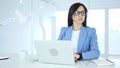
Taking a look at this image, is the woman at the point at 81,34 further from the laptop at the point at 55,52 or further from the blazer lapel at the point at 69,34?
the laptop at the point at 55,52

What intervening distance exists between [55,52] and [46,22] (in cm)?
338

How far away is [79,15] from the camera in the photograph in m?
2.06

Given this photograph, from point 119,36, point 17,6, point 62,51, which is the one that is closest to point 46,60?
point 62,51

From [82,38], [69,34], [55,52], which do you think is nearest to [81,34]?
[82,38]

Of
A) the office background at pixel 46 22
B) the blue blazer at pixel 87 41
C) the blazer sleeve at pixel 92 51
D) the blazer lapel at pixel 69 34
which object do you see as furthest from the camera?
the office background at pixel 46 22

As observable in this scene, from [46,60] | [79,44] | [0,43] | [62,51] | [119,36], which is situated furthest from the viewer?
[119,36]

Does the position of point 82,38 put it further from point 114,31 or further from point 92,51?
point 114,31

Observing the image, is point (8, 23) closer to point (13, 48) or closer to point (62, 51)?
point (13, 48)

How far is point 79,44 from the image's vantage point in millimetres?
2068

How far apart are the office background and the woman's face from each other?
6.57 ft

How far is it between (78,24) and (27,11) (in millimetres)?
2324

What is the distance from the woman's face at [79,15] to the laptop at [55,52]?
1.72 ft

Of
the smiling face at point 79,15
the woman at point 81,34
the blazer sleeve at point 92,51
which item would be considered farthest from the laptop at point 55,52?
the smiling face at point 79,15

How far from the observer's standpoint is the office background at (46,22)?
12.9 feet
